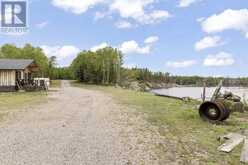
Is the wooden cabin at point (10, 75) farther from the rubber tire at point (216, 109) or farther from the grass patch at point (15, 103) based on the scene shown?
the rubber tire at point (216, 109)

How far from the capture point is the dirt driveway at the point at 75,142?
5533 millimetres

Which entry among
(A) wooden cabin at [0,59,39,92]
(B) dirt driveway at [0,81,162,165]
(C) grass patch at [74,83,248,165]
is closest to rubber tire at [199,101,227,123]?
(C) grass patch at [74,83,248,165]

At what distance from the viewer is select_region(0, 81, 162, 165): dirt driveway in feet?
18.2

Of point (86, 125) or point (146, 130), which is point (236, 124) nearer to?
point (146, 130)

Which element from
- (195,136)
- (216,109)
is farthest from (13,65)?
(195,136)

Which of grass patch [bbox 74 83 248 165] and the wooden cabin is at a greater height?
the wooden cabin

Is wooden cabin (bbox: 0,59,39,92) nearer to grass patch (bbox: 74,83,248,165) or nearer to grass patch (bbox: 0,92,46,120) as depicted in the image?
grass patch (bbox: 0,92,46,120)

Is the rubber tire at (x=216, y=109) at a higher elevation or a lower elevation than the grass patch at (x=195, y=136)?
higher

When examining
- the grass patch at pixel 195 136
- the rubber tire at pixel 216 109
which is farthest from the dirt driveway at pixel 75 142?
the rubber tire at pixel 216 109

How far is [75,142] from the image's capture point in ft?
22.7

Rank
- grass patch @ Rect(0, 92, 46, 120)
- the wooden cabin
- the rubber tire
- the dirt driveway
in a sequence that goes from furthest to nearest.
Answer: the wooden cabin → grass patch @ Rect(0, 92, 46, 120) → the rubber tire → the dirt driveway

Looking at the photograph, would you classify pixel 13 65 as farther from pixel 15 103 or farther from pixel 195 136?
pixel 195 136

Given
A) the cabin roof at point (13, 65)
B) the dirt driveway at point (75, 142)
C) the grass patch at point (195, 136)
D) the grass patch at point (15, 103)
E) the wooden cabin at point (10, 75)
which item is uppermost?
the cabin roof at point (13, 65)

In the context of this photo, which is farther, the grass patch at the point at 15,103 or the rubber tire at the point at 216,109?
the grass patch at the point at 15,103
